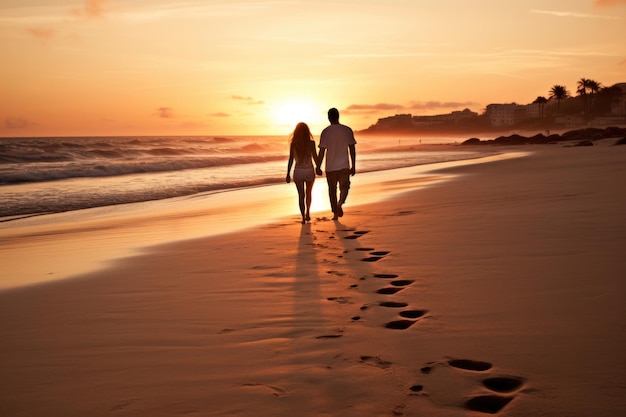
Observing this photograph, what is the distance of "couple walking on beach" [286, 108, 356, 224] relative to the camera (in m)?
10.1

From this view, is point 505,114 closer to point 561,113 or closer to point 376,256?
point 561,113

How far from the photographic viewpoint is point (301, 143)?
10078 mm

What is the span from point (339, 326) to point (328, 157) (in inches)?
264

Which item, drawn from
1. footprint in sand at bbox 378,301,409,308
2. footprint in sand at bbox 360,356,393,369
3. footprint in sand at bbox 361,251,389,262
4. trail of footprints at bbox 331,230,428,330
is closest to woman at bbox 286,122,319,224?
trail of footprints at bbox 331,230,428,330

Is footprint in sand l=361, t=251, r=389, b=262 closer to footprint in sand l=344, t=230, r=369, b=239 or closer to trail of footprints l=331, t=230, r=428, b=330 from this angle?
trail of footprints l=331, t=230, r=428, b=330

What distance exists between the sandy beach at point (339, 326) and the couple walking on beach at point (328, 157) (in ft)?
7.63

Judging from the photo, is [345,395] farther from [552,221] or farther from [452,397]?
[552,221]

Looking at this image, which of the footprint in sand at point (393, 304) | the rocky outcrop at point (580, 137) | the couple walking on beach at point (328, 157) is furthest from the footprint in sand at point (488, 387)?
the rocky outcrop at point (580, 137)

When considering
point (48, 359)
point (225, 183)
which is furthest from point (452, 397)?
point (225, 183)

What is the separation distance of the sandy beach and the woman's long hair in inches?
103

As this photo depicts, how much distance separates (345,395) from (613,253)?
3.78 m

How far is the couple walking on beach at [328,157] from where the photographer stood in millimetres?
10086

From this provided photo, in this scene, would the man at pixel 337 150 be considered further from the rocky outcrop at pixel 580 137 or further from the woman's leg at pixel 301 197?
the rocky outcrop at pixel 580 137

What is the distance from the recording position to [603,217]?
7.32 m
